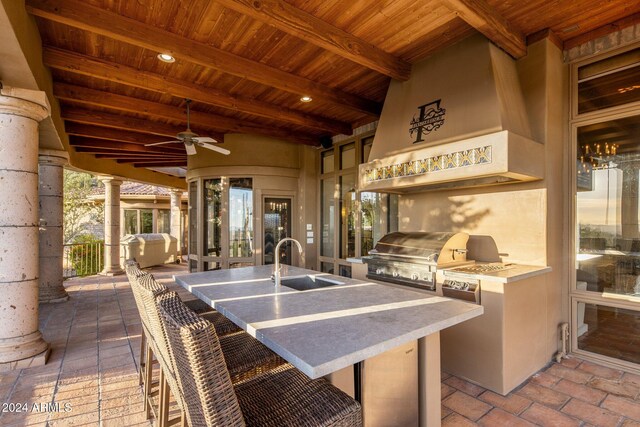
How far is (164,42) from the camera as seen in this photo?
295cm

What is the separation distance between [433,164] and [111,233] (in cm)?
793

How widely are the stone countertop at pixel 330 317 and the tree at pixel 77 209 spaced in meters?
11.4

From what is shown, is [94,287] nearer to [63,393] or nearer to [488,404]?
[63,393]

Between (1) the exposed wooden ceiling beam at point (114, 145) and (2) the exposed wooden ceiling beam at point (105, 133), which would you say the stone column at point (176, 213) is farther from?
(2) the exposed wooden ceiling beam at point (105, 133)

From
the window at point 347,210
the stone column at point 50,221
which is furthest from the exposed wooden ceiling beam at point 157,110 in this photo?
the stone column at point 50,221

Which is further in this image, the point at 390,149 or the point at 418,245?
the point at 390,149

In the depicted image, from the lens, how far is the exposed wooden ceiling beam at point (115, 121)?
4926 millimetres

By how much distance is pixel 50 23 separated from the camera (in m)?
2.84

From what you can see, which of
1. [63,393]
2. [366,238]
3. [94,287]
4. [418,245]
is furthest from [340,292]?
[94,287]

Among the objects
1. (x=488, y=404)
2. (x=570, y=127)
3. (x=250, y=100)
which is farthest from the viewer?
(x=250, y=100)

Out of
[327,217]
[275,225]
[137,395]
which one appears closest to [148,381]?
[137,395]

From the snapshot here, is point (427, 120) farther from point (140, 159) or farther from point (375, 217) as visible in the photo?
point (140, 159)

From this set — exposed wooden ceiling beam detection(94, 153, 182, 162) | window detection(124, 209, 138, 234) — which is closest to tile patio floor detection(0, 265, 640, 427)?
exposed wooden ceiling beam detection(94, 153, 182, 162)

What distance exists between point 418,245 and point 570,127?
1902mm
